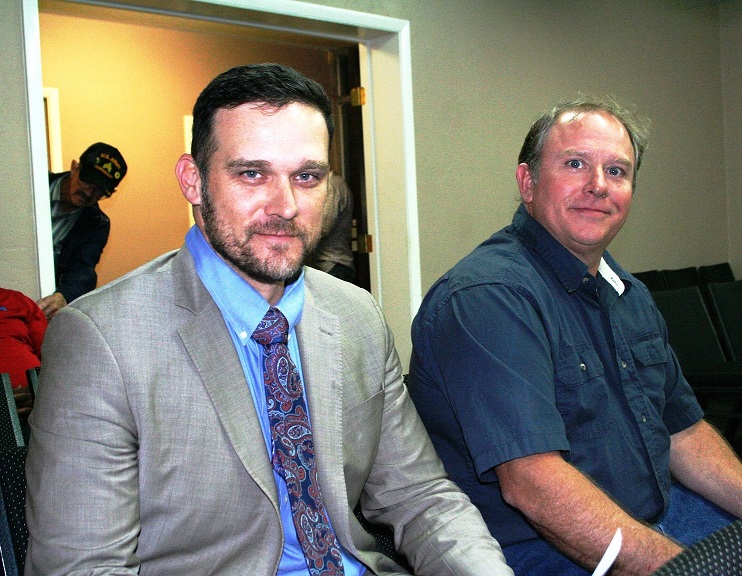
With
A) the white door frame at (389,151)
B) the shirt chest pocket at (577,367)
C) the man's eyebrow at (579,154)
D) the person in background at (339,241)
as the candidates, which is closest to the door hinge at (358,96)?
the white door frame at (389,151)

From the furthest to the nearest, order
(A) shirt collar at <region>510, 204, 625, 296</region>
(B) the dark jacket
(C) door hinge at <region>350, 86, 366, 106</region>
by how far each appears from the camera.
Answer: (C) door hinge at <region>350, 86, 366, 106</region>
(B) the dark jacket
(A) shirt collar at <region>510, 204, 625, 296</region>

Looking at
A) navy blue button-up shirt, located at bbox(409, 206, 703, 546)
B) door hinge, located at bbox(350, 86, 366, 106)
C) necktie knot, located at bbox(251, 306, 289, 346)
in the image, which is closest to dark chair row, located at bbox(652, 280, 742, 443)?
navy blue button-up shirt, located at bbox(409, 206, 703, 546)

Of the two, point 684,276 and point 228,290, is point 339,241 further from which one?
point 228,290

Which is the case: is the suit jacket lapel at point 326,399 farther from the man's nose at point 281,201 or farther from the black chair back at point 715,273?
the black chair back at point 715,273

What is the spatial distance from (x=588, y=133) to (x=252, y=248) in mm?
981

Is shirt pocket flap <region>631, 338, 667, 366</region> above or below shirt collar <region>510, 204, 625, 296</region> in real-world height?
below

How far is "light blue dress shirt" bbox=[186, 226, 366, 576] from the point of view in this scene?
1.23 meters

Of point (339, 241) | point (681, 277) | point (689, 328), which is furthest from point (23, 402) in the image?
point (681, 277)

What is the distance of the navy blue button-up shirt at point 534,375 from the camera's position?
4.75 feet

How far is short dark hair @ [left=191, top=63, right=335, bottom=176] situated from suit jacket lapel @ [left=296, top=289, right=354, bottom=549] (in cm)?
Result: 32

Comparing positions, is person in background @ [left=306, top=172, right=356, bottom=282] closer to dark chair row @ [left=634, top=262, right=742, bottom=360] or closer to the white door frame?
the white door frame

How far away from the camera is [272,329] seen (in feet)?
4.19

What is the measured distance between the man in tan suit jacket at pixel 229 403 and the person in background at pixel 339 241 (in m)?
3.09

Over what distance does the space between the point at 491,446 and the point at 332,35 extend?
10.8ft
